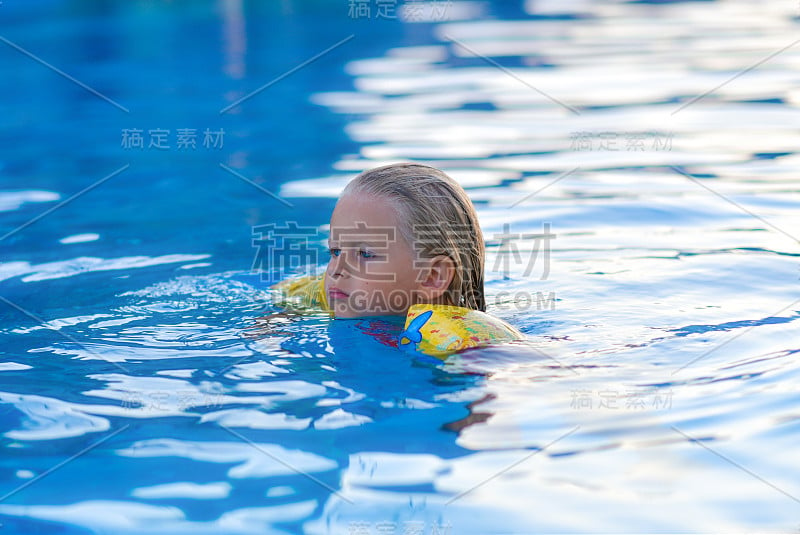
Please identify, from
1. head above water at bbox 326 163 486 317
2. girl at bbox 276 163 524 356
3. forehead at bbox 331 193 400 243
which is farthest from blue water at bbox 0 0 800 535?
forehead at bbox 331 193 400 243

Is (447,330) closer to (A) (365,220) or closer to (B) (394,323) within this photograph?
(B) (394,323)

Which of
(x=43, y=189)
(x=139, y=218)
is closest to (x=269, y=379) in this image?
(x=139, y=218)

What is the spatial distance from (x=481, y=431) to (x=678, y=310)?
1519 millimetres

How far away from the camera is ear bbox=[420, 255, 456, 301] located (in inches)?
153

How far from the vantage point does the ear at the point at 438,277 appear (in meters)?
3.88

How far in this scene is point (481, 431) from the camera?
2998 millimetres

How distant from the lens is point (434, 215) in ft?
12.7

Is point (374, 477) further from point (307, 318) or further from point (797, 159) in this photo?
point (797, 159)

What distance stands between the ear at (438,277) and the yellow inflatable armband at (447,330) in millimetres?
264

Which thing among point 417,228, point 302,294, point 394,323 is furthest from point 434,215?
point 302,294

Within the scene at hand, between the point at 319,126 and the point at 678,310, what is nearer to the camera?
the point at 678,310

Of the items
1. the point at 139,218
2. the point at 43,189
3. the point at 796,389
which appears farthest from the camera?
the point at 43,189

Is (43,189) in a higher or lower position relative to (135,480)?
higher

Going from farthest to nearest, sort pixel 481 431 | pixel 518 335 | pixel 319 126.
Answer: pixel 319 126 → pixel 518 335 → pixel 481 431
